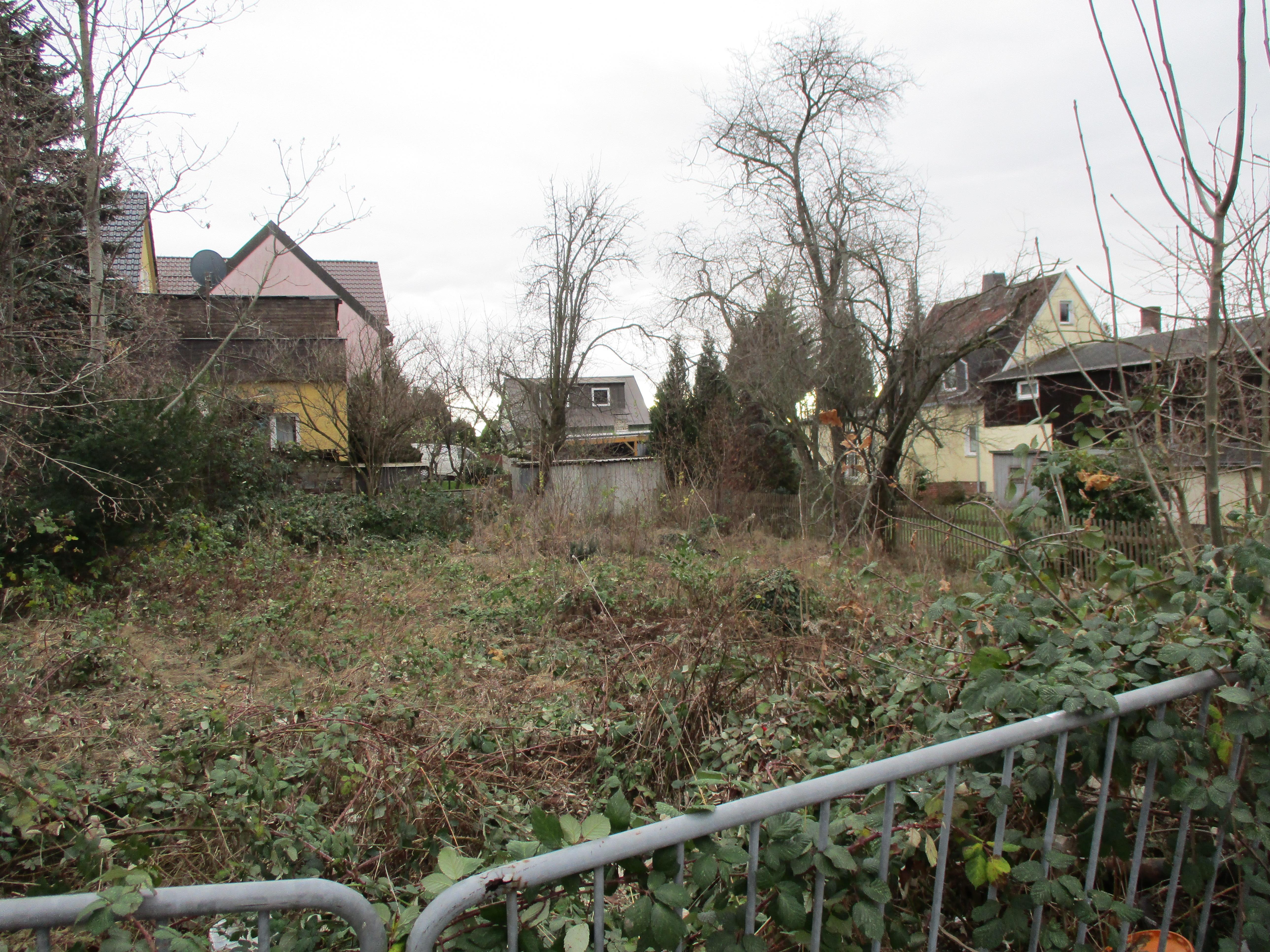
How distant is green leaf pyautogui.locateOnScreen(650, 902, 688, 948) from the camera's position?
51.1 inches

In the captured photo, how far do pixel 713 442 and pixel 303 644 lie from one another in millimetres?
13111

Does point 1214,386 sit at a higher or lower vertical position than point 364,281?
lower

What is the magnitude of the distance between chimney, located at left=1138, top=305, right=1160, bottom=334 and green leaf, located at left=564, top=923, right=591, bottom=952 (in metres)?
2.77

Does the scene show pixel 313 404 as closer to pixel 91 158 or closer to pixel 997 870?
pixel 91 158

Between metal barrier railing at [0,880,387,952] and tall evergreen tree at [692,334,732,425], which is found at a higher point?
tall evergreen tree at [692,334,732,425]

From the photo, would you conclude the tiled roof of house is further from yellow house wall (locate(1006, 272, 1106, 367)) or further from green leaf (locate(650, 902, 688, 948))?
green leaf (locate(650, 902, 688, 948))

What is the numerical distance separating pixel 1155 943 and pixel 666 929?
1.45 meters

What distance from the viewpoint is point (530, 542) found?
11.4 m

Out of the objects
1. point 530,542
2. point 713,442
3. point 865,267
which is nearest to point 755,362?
point 865,267

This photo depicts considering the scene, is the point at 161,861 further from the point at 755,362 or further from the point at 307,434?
the point at 307,434

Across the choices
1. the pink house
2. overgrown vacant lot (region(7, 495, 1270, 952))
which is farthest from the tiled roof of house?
the pink house

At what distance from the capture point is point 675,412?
2086 centimetres

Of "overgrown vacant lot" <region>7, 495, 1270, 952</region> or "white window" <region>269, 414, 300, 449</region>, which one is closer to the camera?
"overgrown vacant lot" <region>7, 495, 1270, 952</region>

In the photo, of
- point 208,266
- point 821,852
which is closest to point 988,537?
point 821,852
